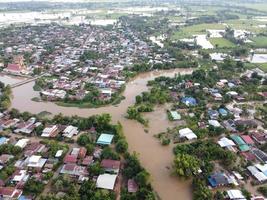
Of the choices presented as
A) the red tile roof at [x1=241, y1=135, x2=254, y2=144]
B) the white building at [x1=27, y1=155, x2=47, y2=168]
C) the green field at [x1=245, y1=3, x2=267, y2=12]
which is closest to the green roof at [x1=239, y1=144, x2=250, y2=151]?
the red tile roof at [x1=241, y1=135, x2=254, y2=144]

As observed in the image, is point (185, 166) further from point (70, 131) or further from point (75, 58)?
point (75, 58)

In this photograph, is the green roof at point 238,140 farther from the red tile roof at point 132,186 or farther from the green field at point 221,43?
the green field at point 221,43

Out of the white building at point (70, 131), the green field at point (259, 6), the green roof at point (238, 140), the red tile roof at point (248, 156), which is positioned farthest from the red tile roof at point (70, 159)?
the green field at point (259, 6)

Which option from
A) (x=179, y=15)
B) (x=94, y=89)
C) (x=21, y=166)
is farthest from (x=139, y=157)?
(x=179, y=15)

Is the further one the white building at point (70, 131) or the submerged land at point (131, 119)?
the white building at point (70, 131)

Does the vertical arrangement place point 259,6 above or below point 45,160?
below

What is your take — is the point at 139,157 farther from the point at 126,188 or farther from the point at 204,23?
the point at 204,23

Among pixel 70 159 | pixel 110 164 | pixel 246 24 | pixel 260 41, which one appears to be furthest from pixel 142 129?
pixel 246 24
